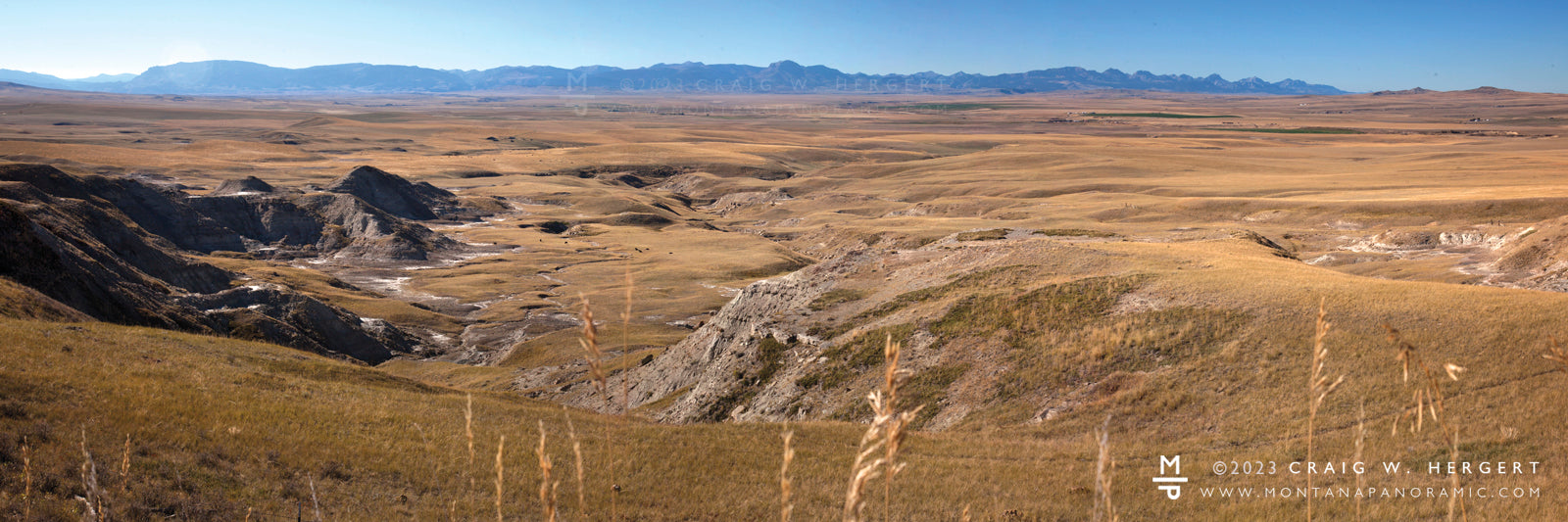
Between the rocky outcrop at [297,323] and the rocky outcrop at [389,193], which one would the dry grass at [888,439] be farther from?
the rocky outcrop at [389,193]

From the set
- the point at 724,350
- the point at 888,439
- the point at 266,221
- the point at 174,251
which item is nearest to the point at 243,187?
the point at 266,221

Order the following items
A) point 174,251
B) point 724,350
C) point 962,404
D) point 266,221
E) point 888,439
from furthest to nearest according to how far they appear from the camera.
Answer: point 266,221 → point 174,251 → point 724,350 → point 962,404 → point 888,439

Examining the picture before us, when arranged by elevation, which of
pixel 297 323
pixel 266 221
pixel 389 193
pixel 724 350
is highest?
pixel 724 350

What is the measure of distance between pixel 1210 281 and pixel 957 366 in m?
11.0

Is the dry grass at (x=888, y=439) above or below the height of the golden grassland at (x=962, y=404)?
above

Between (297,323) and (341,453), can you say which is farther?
(297,323)

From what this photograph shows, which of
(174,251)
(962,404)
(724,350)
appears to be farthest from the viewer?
(174,251)

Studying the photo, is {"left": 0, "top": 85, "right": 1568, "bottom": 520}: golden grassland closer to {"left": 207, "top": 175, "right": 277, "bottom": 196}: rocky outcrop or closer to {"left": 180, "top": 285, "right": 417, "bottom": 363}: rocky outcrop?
{"left": 180, "top": 285, "right": 417, "bottom": 363}: rocky outcrop

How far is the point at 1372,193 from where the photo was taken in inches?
3270

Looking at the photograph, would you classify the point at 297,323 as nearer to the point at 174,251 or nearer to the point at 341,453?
the point at 174,251

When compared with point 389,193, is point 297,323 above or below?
below

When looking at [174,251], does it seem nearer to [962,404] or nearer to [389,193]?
[389,193]

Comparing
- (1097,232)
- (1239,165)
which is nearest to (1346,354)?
(1097,232)

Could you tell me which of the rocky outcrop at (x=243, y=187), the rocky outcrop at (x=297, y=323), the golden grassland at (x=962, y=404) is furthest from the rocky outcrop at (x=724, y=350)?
the rocky outcrop at (x=243, y=187)
